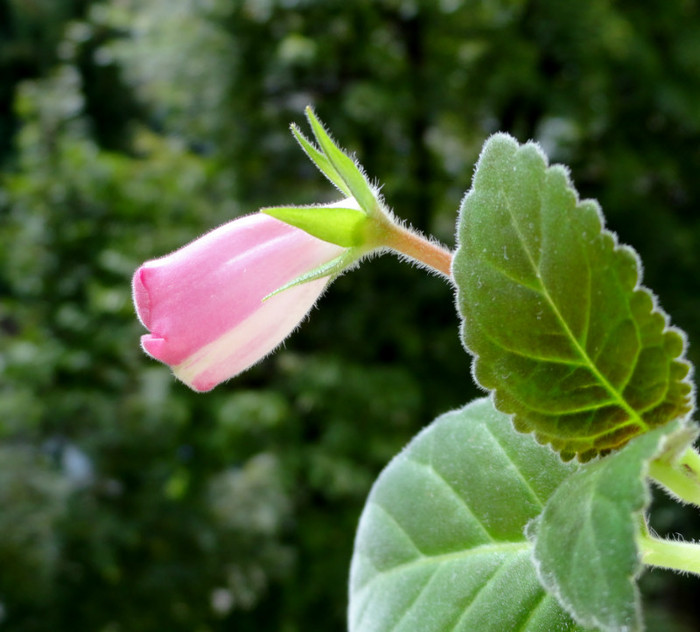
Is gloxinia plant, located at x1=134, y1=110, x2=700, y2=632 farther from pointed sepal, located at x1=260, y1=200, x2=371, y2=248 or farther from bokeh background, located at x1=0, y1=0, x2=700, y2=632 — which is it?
bokeh background, located at x1=0, y1=0, x2=700, y2=632

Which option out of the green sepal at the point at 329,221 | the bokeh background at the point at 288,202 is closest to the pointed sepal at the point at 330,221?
the green sepal at the point at 329,221

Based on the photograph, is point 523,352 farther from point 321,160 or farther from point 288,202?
point 288,202

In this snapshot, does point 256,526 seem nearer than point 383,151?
Yes

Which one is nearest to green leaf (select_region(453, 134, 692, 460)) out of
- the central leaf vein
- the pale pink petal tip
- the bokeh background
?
the central leaf vein

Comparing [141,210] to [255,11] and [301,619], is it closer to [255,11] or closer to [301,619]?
[255,11]

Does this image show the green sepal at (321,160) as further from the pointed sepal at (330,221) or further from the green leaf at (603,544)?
the green leaf at (603,544)

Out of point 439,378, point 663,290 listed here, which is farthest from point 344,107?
point 663,290
